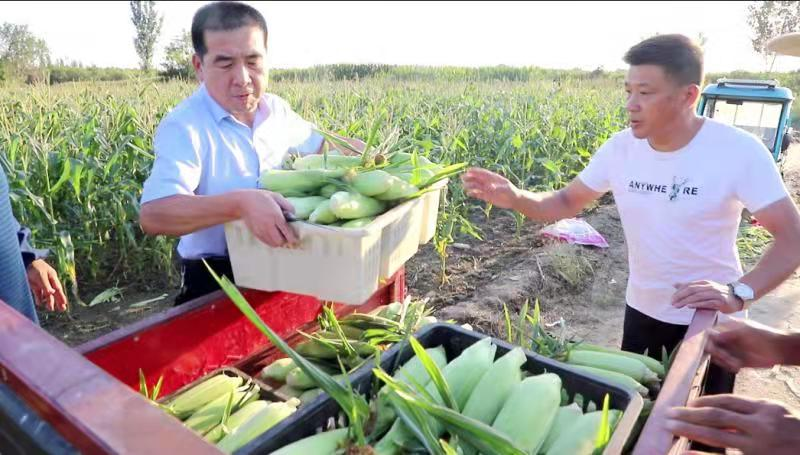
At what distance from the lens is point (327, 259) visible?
5.24 feet

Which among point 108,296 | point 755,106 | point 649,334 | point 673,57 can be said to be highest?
point 673,57

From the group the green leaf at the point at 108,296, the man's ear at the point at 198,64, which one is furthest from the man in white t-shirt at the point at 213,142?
the green leaf at the point at 108,296

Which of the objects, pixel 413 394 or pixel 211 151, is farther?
pixel 211 151

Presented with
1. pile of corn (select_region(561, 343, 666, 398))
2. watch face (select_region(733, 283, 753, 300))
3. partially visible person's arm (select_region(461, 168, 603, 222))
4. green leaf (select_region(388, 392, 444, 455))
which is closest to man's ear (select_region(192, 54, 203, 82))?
partially visible person's arm (select_region(461, 168, 603, 222))

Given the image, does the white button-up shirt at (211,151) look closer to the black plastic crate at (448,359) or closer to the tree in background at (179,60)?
the black plastic crate at (448,359)

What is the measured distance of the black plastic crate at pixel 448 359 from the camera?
112 centimetres

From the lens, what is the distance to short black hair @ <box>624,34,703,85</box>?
2.43m

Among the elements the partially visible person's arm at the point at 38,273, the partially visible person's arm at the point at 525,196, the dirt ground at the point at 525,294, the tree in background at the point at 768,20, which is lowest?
the dirt ground at the point at 525,294

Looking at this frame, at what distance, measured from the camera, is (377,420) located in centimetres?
120

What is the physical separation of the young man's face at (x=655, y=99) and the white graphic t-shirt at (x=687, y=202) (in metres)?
0.15

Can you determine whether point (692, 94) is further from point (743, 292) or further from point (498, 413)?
point (498, 413)

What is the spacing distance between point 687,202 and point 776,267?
0.44 m

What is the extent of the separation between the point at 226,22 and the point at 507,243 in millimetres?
5257

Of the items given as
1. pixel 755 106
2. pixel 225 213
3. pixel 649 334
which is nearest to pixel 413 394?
pixel 225 213
